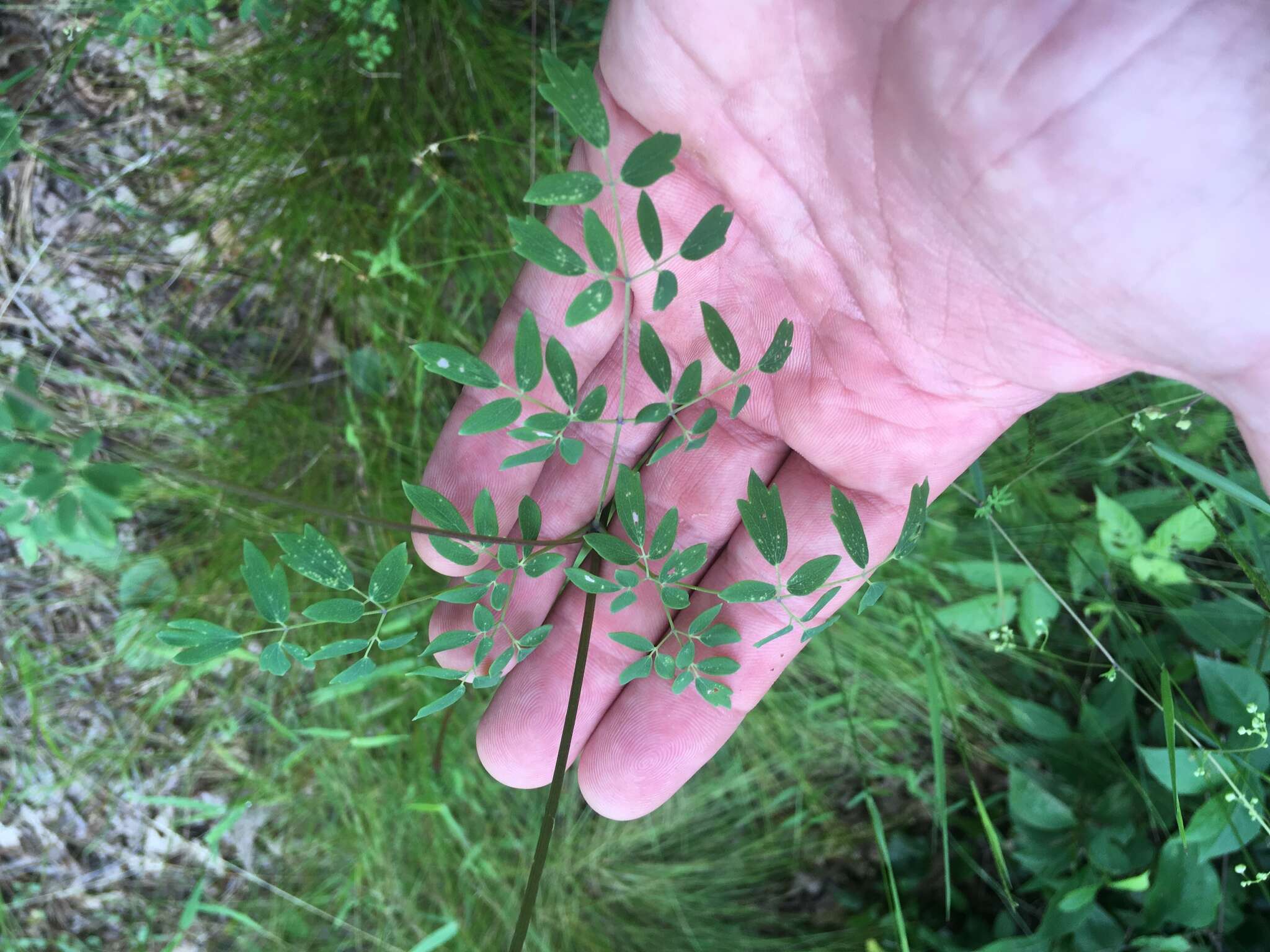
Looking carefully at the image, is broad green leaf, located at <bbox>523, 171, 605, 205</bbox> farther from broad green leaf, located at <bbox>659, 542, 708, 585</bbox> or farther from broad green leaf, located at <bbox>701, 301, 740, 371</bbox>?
broad green leaf, located at <bbox>659, 542, 708, 585</bbox>

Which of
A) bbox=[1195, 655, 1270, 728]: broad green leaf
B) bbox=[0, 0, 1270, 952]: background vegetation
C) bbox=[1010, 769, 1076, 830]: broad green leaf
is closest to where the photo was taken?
bbox=[1195, 655, 1270, 728]: broad green leaf

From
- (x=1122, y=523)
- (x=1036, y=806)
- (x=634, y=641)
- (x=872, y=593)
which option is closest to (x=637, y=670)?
(x=634, y=641)

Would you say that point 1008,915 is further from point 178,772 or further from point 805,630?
point 178,772

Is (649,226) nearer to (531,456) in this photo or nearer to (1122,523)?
(531,456)

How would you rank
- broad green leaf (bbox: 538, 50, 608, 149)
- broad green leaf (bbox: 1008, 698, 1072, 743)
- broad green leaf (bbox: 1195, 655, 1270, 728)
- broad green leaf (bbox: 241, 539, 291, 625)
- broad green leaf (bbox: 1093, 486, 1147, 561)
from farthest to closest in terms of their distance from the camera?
broad green leaf (bbox: 1008, 698, 1072, 743) < broad green leaf (bbox: 1093, 486, 1147, 561) < broad green leaf (bbox: 1195, 655, 1270, 728) < broad green leaf (bbox: 241, 539, 291, 625) < broad green leaf (bbox: 538, 50, 608, 149)

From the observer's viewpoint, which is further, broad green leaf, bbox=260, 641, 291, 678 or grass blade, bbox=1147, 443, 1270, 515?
grass blade, bbox=1147, 443, 1270, 515

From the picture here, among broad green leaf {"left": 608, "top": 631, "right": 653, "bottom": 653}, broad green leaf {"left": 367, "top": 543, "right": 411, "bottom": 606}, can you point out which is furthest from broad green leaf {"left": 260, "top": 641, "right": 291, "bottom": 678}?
broad green leaf {"left": 608, "top": 631, "right": 653, "bottom": 653}

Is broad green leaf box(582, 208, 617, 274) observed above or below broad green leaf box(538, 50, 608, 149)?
below

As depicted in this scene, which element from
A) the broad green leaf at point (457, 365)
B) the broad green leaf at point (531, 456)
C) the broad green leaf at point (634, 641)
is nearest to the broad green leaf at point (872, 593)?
the broad green leaf at point (634, 641)

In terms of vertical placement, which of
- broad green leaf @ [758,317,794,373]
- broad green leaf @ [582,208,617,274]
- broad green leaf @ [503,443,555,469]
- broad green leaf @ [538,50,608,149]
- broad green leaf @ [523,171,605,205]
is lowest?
broad green leaf @ [503,443,555,469]
